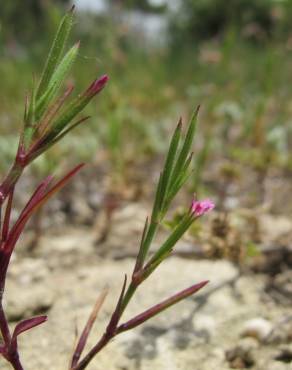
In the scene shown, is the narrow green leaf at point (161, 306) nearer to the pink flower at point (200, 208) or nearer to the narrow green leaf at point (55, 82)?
the pink flower at point (200, 208)

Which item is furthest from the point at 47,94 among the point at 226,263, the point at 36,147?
the point at 226,263

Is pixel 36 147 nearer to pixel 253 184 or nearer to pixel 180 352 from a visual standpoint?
pixel 180 352

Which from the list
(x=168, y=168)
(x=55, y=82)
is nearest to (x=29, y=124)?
(x=55, y=82)

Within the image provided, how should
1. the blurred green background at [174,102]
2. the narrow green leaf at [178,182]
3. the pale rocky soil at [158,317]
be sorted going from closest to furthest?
the narrow green leaf at [178,182]
the pale rocky soil at [158,317]
the blurred green background at [174,102]

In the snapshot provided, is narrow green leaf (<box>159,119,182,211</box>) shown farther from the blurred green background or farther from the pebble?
the pebble

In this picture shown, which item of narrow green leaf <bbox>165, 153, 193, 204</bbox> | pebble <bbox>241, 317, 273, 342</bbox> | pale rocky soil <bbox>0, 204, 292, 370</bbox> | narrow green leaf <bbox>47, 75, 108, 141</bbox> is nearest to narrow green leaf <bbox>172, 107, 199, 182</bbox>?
narrow green leaf <bbox>165, 153, 193, 204</bbox>

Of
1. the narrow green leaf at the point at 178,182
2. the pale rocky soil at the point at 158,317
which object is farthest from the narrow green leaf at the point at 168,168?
the pale rocky soil at the point at 158,317

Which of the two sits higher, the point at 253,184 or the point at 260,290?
the point at 253,184
